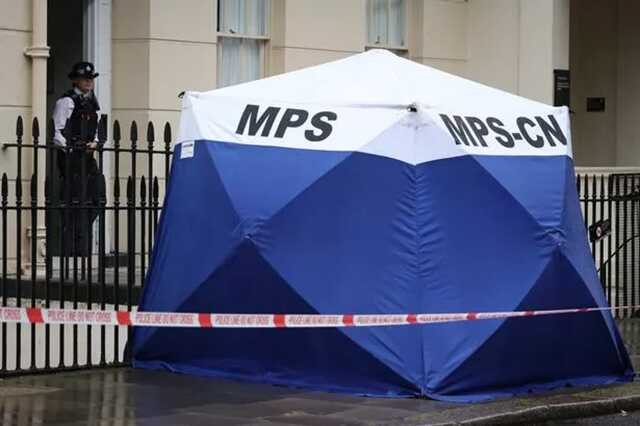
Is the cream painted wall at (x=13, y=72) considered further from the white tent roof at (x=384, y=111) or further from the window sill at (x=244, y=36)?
the white tent roof at (x=384, y=111)

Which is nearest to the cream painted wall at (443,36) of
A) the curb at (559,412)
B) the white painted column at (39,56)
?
the white painted column at (39,56)

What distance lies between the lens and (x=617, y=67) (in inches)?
923

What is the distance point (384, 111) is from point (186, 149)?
5.54 feet

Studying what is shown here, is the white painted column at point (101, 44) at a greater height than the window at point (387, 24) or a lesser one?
lesser

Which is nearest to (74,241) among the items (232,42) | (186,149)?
(186,149)

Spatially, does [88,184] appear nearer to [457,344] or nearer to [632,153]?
[457,344]

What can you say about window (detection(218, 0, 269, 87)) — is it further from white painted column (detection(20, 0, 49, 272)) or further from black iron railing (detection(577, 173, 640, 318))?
black iron railing (detection(577, 173, 640, 318))

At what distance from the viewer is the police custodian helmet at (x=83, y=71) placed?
15469mm

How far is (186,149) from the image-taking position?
1201 cm

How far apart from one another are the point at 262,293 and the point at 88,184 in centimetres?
232

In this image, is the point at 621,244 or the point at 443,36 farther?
the point at 443,36

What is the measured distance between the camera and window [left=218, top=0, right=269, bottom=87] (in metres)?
17.7

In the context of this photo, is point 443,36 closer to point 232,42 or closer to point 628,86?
point 232,42

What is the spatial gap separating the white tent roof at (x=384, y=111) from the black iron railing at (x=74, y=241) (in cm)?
71
